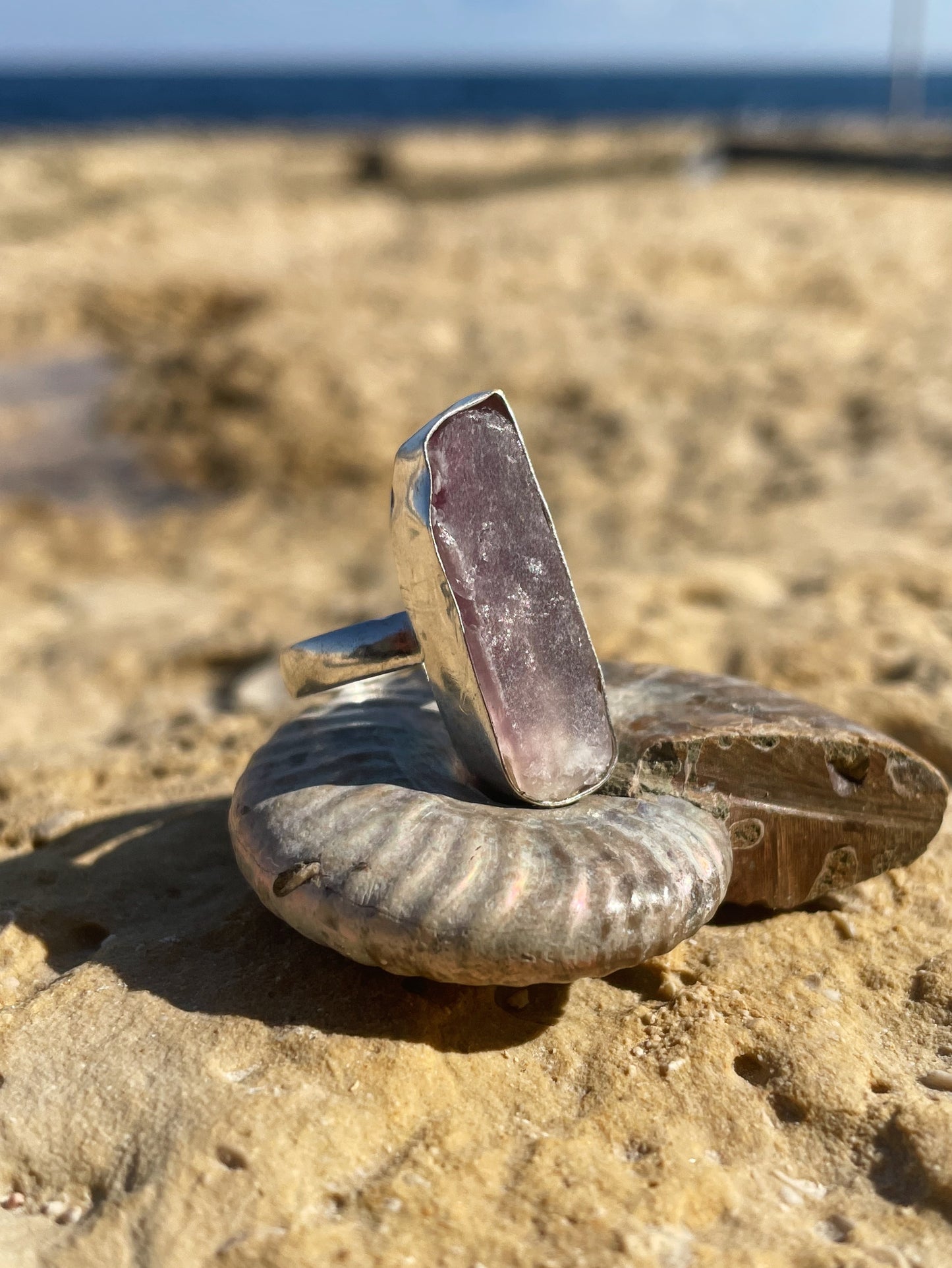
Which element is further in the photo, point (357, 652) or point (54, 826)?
point (54, 826)

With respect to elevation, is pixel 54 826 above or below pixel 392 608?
above

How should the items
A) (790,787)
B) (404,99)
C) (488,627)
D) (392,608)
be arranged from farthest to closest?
1. (404,99)
2. (392,608)
3. (790,787)
4. (488,627)

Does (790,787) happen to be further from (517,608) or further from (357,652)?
(357,652)

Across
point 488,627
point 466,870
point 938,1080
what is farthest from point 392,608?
point 938,1080

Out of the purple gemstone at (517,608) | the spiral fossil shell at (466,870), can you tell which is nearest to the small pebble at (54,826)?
the spiral fossil shell at (466,870)

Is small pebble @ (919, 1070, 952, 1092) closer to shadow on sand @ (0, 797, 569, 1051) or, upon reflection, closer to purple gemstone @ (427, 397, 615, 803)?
shadow on sand @ (0, 797, 569, 1051)

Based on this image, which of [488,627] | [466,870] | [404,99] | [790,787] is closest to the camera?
[466,870]

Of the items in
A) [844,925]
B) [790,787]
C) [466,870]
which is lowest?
[844,925]

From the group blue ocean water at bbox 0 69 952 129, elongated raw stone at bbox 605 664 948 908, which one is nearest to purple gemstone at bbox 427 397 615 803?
elongated raw stone at bbox 605 664 948 908
